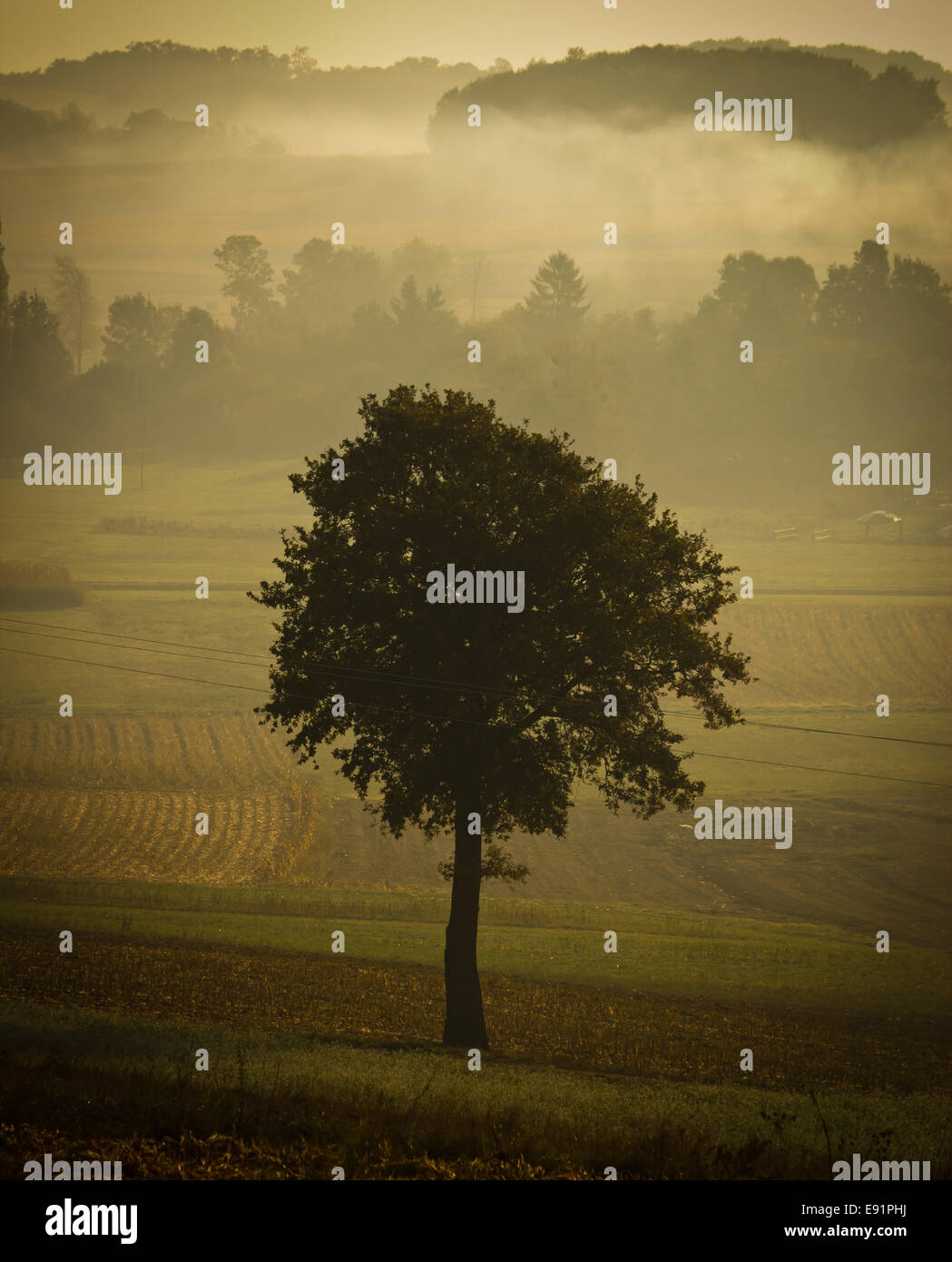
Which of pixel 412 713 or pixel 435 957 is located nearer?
pixel 412 713

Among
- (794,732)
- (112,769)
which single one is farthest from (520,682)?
(794,732)

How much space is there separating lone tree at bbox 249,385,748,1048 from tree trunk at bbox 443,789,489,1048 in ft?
0.17

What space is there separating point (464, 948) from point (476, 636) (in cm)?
848

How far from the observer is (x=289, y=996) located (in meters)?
30.6

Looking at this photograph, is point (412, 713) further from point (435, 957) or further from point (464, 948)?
point (435, 957)

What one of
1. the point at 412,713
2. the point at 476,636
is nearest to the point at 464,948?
the point at 412,713

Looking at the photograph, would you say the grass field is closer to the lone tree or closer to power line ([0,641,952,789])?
power line ([0,641,952,789])

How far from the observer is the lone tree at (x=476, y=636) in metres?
28.2

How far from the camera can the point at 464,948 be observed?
28.7 meters

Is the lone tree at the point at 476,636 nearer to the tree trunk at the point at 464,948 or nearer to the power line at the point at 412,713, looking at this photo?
the tree trunk at the point at 464,948

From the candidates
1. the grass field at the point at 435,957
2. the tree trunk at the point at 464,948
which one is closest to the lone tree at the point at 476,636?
the tree trunk at the point at 464,948
